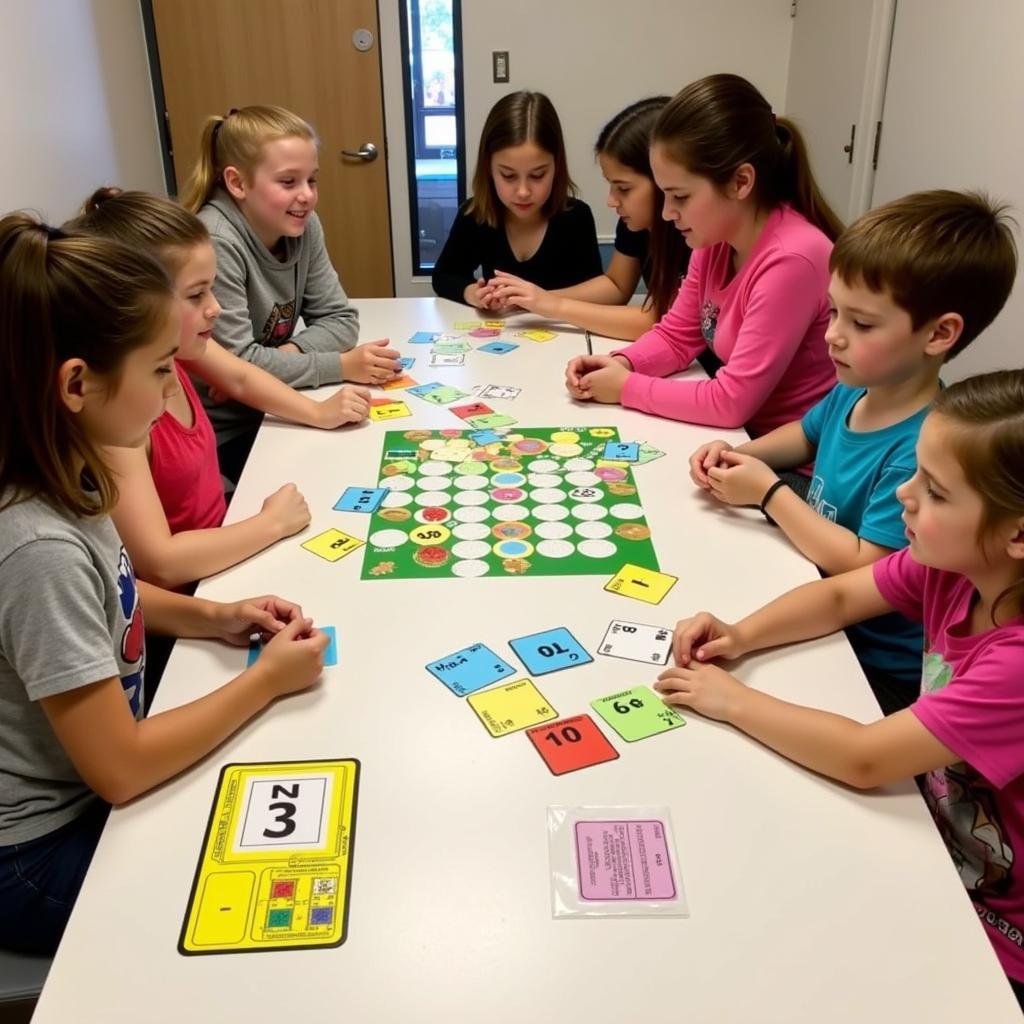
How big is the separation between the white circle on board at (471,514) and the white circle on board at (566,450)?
0.86 ft

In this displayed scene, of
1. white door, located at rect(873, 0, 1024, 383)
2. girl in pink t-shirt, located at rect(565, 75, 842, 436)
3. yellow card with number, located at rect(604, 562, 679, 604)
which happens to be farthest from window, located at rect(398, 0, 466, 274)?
yellow card with number, located at rect(604, 562, 679, 604)

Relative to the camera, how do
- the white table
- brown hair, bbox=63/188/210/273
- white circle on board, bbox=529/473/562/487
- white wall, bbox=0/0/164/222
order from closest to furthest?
the white table → brown hair, bbox=63/188/210/273 → white circle on board, bbox=529/473/562/487 → white wall, bbox=0/0/164/222

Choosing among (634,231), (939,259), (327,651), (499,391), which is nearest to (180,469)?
(327,651)

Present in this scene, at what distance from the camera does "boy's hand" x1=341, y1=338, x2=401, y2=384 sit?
79.1 inches

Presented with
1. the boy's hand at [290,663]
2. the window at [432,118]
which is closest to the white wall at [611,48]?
the window at [432,118]

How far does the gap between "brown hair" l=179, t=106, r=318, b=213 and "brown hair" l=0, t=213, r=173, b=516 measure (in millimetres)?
1050

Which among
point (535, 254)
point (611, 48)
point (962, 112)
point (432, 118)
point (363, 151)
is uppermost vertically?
point (611, 48)

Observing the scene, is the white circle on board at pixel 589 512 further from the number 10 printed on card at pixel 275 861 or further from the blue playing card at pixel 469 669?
the number 10 printed on card at pixel 275 861

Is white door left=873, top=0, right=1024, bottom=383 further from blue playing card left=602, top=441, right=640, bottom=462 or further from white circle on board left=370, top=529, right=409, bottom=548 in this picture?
white circle on board left=370, top=529, right=409, bottom=548

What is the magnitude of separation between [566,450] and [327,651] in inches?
27.3

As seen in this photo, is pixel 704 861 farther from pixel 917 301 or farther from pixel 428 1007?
pixel 917 301

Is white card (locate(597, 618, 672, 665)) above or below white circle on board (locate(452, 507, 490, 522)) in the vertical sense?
below

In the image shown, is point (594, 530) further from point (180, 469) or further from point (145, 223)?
point (145, 223)

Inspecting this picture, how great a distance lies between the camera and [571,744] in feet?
3.26
